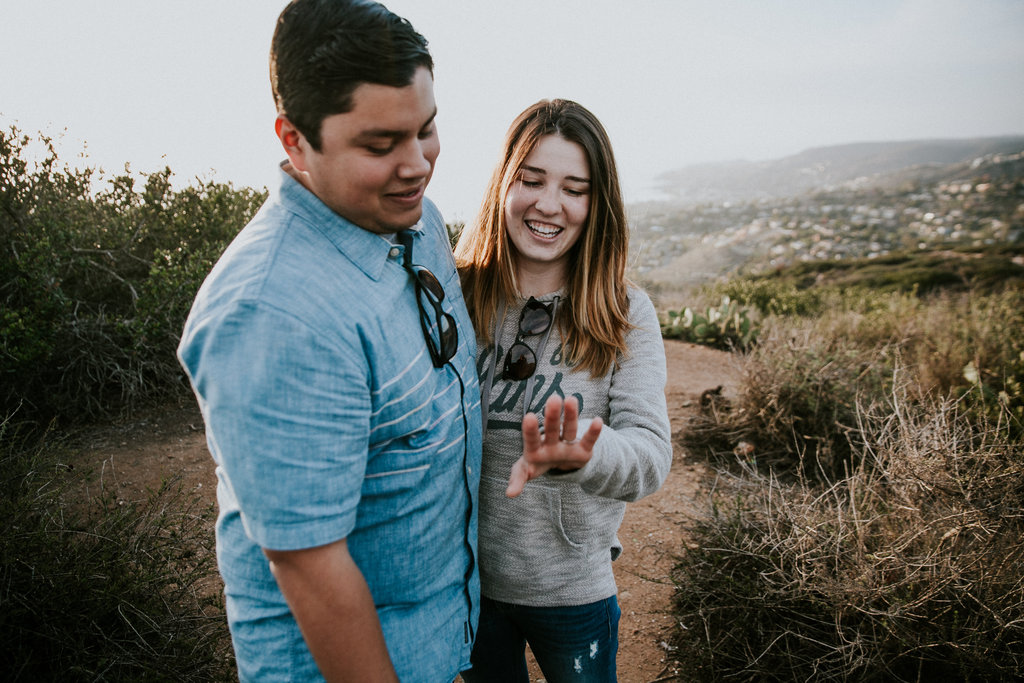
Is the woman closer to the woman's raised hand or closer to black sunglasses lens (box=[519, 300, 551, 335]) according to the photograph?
black sunglasses lens (box=[519, 300, 551, 335])

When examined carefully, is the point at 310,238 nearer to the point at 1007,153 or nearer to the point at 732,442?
the point at 732,442

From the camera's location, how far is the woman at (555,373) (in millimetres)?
1509

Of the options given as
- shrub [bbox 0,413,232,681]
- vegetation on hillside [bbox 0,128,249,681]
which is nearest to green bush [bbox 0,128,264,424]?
vegetation on hillside [bbox 0,128,249,681]

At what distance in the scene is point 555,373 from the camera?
1534 mm

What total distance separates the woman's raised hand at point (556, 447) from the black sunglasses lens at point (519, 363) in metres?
0.38

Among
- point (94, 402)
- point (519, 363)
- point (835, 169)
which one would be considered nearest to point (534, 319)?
point (519, 363)

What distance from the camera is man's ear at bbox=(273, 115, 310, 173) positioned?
0.98 m

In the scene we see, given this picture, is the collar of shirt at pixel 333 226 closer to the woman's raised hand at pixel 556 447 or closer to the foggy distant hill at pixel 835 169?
the woman's raised hand at pixel 556 447

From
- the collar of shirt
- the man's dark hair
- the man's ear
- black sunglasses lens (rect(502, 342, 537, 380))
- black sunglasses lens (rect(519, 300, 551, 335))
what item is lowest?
black sunglasses lens (rect(502, 342, 537, 380))

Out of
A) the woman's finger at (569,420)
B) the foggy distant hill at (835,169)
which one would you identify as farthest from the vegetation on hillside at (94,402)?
the foggy distant hill at (835,169)

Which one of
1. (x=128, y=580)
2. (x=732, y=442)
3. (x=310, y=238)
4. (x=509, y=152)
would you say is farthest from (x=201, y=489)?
(x=732, y=442)

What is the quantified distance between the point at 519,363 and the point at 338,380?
0.71m

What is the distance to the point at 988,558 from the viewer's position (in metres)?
2.57

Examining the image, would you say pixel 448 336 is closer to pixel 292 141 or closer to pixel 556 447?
pixel 556 447
